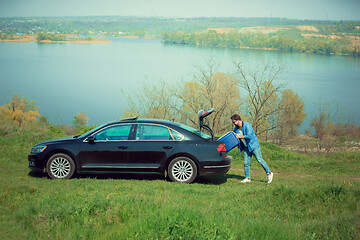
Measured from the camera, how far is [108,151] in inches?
344

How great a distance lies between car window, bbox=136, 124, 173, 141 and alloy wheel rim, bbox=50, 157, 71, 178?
199 cm

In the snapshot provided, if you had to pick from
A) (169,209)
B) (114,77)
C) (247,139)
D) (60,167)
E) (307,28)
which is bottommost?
(60,167)

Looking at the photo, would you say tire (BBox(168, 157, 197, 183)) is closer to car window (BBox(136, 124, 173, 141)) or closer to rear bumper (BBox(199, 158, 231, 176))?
rear bumper (BBox(199, 158, 231, 176))

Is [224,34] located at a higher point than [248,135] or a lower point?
higher

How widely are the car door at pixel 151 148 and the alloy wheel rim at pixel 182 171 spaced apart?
355 millimetres

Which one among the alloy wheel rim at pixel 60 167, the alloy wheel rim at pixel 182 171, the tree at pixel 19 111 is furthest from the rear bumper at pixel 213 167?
the tree at pixel 19 111

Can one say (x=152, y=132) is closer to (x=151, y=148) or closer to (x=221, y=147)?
(x=151, y=148)

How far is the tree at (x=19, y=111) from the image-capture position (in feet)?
207

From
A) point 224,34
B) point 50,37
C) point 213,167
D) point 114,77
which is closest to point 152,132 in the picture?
point 213,167

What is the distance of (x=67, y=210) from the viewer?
583 cm

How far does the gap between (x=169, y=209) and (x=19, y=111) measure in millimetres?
66834

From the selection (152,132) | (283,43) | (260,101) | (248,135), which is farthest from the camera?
(283,43)

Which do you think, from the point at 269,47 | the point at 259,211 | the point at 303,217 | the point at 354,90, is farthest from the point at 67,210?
the point at 269,47

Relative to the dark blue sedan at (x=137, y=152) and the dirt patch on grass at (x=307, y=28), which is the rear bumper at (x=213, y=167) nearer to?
the dark blue sedan at (x=137, y=152)
